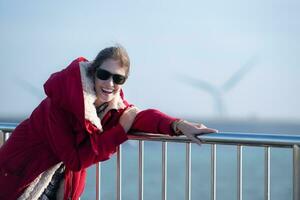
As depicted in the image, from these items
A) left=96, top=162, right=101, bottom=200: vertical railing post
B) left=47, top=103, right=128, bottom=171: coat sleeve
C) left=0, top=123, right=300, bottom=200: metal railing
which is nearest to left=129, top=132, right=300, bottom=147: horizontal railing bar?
left=0, top=123, right=300, bottom=200: metal railing

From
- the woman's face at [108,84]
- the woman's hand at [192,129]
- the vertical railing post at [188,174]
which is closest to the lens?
the woman's hand at [192,129]

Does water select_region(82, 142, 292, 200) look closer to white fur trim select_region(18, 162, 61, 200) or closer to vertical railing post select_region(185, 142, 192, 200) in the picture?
vertical railing post select_region(185, 142, 192, 200)

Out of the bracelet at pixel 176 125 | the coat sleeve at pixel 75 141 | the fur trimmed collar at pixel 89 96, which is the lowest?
the coat sleeve at pixel 75 141

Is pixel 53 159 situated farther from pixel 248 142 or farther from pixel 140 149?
pixel 248 142

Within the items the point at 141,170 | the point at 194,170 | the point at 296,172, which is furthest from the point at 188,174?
the point at 296,172

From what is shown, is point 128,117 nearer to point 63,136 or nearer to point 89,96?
point 89,96

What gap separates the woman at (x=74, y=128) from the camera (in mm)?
4156

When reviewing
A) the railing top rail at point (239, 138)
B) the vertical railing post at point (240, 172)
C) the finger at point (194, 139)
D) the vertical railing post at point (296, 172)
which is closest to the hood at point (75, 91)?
the railing top rail at point (239, 138)

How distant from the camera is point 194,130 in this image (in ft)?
13.4

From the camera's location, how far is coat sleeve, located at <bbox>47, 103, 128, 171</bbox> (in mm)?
4168

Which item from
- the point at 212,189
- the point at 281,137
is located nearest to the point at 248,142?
the point at 281,137

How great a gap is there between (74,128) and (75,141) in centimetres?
7

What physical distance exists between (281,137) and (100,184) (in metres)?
1.31

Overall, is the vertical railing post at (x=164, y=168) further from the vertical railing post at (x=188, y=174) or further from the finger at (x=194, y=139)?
the finger at (x=194, y=139)
